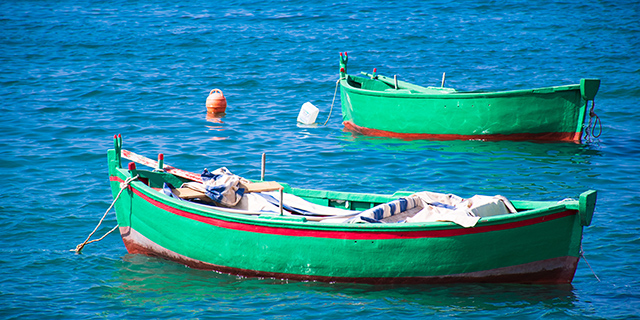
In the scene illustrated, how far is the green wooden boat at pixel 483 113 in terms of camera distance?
13.8 metres

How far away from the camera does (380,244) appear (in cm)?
764

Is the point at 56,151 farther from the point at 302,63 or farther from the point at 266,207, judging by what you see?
the point at 302,63

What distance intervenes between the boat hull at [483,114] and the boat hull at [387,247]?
21.6 feet

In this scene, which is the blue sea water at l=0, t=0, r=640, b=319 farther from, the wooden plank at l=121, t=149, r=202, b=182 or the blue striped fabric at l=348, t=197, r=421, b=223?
the wooden plank at l=121, t=149, r=202, b=182

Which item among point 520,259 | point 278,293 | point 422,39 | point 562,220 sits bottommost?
point 278,293

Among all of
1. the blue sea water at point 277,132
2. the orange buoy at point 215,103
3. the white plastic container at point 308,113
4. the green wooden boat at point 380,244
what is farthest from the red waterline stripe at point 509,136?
the green wooden boat at point 380,244

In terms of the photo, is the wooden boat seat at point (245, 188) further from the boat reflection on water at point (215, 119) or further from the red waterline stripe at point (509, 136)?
the boat reflection on water at point (215, 119)

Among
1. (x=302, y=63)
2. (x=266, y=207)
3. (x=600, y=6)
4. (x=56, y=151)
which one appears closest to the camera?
(x=266, y=207)

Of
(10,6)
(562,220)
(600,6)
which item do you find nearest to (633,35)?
(600,6)

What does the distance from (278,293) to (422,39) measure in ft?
66.4

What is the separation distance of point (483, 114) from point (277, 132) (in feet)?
16.3

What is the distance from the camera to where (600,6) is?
3025cm

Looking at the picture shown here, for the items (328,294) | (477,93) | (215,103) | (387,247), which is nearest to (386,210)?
(387,247)

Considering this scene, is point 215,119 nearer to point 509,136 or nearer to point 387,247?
point 509,136
